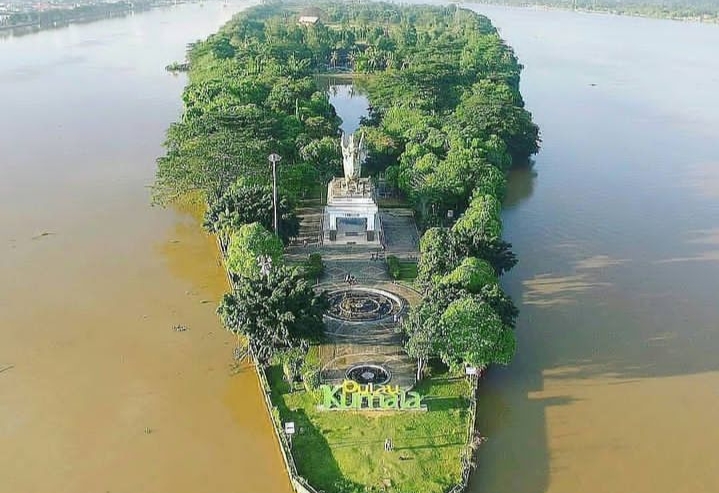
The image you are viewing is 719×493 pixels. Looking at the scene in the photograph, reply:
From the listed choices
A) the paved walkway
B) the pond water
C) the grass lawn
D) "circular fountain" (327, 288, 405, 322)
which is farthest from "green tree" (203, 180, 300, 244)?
the pond water

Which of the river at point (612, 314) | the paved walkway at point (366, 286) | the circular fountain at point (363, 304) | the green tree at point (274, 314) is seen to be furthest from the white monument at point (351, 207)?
the green tree at point (274, 314)

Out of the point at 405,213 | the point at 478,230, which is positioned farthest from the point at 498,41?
the point at 478,230

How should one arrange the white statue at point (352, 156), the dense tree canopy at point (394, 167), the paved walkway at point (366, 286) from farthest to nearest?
the white statue at point (352, 156), the paved walkway at point (366, 286), the dense tree canopy at point (394, 167)

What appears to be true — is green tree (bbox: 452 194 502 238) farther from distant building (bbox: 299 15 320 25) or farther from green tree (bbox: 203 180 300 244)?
distant building (bbox: 299 15 320 25)

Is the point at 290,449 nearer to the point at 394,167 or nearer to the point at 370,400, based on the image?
the point at 370,400

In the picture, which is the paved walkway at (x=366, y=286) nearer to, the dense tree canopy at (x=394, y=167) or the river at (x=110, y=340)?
the dense tree canopy at (x=394, y=167)

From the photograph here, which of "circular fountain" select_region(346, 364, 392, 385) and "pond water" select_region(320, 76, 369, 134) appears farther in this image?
"pond water" select_region(320, 76, 369, 134)
